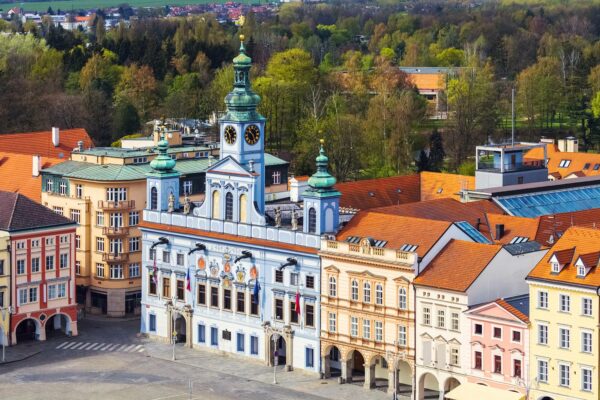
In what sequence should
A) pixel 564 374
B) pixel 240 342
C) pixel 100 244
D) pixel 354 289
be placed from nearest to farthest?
pixel 564 374 → pixel 354 289 → pixel 240 342 → pixel 100 244

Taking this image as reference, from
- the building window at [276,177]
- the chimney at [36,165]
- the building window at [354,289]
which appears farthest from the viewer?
the chimney at [36,165]

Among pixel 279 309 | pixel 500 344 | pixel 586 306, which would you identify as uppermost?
pixel 586 306

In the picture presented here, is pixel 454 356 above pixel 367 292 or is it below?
below

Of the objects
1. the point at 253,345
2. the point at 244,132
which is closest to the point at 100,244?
the point at 244,132

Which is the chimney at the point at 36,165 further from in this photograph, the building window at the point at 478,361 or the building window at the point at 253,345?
the building window at the point at 478,361

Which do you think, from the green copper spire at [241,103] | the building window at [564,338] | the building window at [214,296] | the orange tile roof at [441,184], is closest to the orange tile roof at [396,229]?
the building window at [564,338]

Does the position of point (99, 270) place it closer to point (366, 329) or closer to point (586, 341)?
point (366, 329)

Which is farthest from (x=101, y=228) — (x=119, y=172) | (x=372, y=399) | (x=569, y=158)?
(x=569, y=158)
